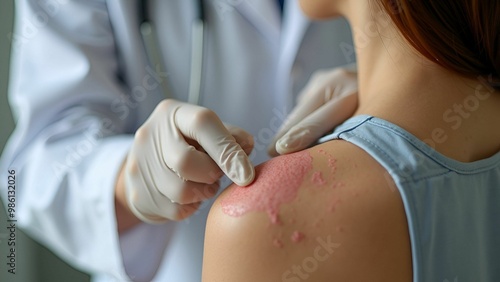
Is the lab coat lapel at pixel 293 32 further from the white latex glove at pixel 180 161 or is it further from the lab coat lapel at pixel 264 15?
the white latex glove at pixel 180 161

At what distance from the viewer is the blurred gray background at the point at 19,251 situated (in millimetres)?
1122

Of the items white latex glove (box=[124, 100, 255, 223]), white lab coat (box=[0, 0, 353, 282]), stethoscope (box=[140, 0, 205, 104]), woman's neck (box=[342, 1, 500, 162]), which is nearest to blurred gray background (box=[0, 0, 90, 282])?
white lab coat (box=[0, 0, 353, 282])

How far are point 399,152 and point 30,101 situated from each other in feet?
2.15

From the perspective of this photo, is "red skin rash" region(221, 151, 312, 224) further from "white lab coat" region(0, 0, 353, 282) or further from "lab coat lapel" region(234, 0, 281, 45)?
"lab coat lapel" region(234, 0, 281, 45)

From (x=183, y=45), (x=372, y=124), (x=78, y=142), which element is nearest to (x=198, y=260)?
(x=78, y=142)

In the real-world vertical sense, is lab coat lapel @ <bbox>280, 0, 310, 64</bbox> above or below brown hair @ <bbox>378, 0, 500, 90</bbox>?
below

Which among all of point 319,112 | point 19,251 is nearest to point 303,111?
point 319,112

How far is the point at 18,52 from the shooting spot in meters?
1.03

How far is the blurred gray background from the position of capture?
112 centimetres

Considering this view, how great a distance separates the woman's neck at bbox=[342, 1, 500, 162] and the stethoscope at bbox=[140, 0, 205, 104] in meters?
0.37

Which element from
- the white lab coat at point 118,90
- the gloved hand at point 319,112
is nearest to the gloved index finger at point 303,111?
the gloved hand at point 319,112

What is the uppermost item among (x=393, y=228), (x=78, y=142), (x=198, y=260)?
(x=393, y=228)

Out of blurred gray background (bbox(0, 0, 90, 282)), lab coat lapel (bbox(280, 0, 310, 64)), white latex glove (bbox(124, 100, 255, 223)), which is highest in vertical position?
lab coat lapel (bbox(280, 0, 310, 64))

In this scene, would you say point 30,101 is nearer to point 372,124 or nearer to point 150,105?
point 150,105
